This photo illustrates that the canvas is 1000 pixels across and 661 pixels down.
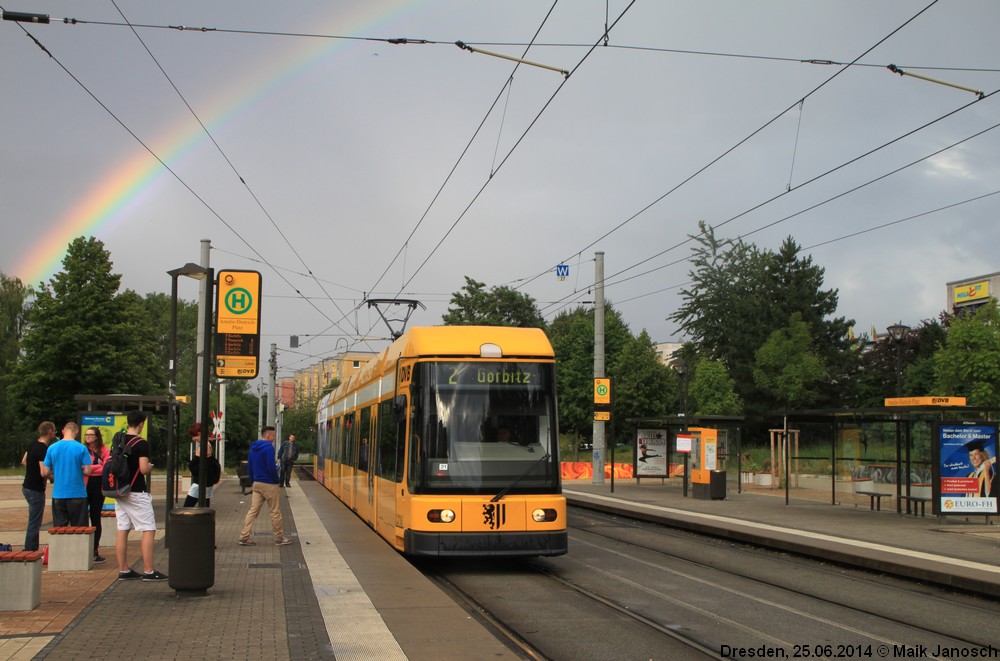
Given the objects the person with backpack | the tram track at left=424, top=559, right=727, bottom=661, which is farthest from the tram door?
the person with backpack

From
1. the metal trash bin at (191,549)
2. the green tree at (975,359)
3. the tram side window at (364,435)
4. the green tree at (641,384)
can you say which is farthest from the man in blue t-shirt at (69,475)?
the green tree at (641,384)

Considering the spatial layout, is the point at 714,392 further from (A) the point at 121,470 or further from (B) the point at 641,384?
(A) the point at 121,470

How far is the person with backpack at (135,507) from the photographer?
35.3 feet

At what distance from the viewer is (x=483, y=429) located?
43.0ft

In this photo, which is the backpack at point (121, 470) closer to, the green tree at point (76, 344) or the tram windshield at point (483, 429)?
the tram windshield at point (483, 429)

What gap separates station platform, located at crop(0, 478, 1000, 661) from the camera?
7.64 metres

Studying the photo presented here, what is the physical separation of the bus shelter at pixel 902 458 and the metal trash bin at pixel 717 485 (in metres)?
1.85

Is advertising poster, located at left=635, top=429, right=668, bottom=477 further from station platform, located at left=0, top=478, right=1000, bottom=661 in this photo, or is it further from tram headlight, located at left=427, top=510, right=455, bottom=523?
tram headlight, located at left=427, top=510, right=455, bottom=523

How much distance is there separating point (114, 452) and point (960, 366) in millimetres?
41453

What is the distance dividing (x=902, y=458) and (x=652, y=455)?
10.7 metres

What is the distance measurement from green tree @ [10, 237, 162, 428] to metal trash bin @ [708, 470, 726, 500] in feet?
118

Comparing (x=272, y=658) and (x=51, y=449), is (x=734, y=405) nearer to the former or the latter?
(x=51, y=449)

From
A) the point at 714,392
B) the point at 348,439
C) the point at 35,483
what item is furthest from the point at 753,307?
the point at 35,483

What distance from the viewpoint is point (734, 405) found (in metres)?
54.3
